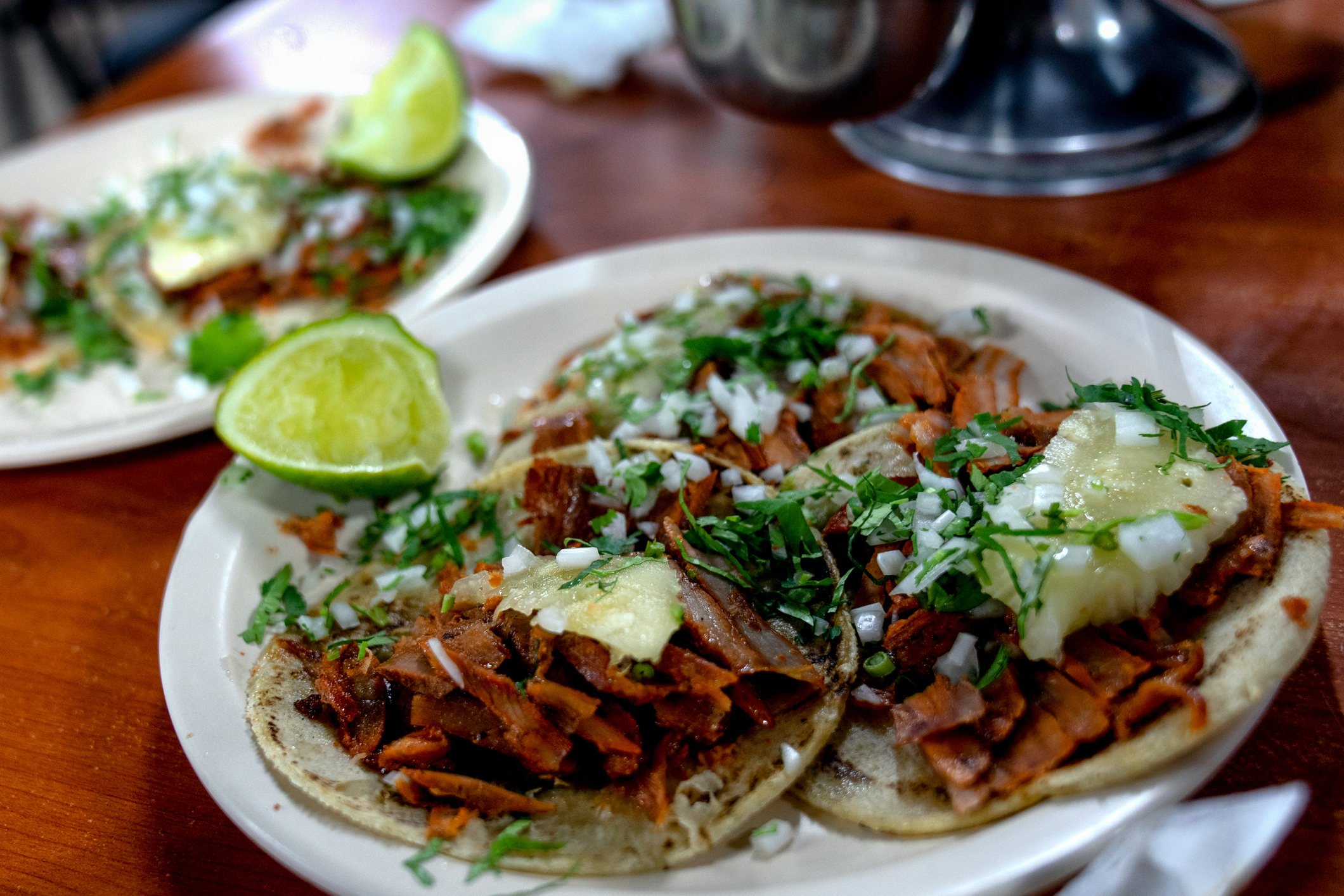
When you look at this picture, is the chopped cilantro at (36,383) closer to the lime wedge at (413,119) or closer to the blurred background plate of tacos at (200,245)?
the blurred background plate of tacos at (200,245)


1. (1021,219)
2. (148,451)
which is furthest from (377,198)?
(1021,219)

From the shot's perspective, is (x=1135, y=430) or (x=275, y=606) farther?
(x=275, y=606)

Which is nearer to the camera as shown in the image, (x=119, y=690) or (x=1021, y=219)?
(x=119, y=690)

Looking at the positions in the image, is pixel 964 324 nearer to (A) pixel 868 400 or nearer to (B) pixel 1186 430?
(A) pixel 868 400

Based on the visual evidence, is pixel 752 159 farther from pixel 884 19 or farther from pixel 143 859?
pixel 143 859

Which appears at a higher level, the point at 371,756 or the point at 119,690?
the point at 371,756

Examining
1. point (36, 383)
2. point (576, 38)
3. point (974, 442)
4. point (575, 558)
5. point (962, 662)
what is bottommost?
point (36, 383)

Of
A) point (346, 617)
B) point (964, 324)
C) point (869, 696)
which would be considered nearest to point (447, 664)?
point (346, 617)

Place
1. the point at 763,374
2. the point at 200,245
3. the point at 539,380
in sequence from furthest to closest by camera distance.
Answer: the point at 200,245 < the point at 539,380 < the point at 763,374
